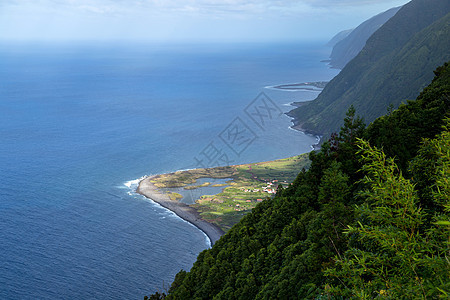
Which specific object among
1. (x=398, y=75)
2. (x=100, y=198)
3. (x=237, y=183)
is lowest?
(x=237, y=183)

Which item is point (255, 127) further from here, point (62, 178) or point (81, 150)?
point (62, 178)

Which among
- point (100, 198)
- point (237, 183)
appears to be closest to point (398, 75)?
point (237, 183)

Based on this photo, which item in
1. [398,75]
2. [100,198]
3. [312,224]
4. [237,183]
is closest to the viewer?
[312,224]

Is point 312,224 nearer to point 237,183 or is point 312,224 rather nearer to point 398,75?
point 237,183

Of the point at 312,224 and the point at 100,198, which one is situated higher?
the point at 100,198

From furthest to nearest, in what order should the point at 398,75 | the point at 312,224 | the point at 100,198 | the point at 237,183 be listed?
the point at 398,75, the point at 237,183, the point at 100,198, the point at 312,224

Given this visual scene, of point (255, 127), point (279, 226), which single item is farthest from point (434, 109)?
point (255, 127)

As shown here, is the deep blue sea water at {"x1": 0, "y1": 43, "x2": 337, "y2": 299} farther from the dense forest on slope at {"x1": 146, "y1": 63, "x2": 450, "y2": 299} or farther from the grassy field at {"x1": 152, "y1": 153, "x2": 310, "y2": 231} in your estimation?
the dense forest on slope at {"x1": 146, "y1": 63, "x2": 450, "y2": 299}

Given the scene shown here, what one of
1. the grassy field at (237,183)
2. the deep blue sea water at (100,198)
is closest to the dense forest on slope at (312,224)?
the deep blue sea water at (100,198)

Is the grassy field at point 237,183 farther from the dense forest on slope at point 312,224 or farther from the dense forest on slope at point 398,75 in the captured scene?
the dense forest on slope at point 312,224
